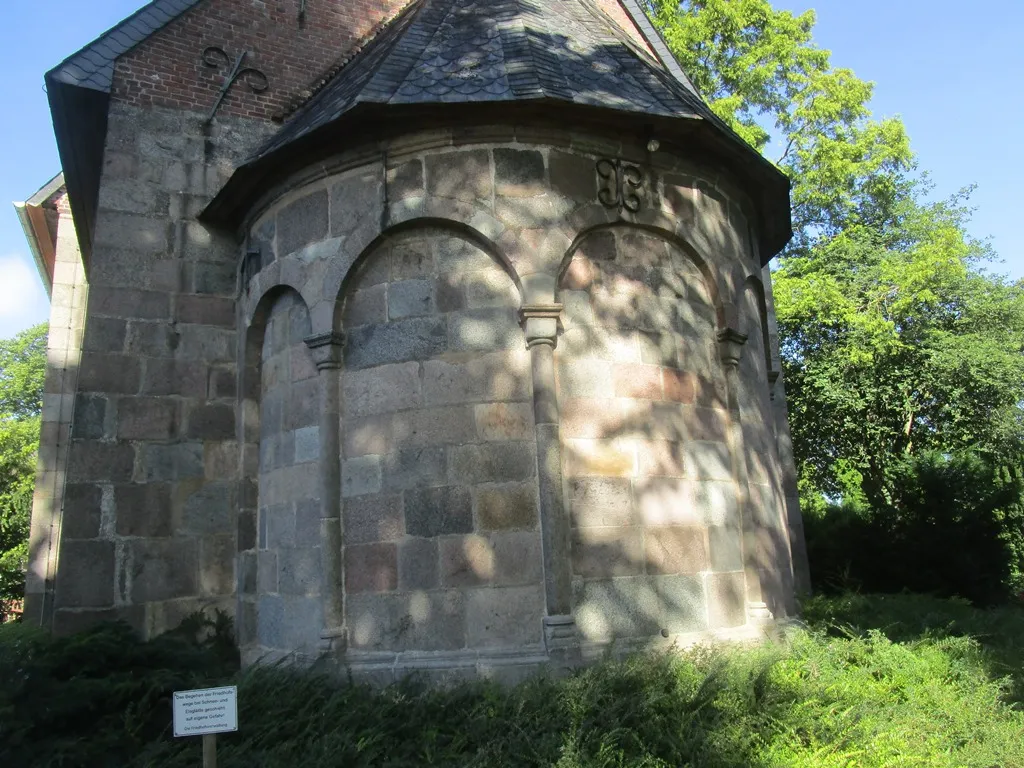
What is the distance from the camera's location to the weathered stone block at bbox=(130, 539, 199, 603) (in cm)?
775

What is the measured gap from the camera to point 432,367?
6832 millimetres

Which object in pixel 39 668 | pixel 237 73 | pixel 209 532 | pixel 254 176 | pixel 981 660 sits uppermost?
pixel 237 73

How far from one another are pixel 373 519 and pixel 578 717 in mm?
2412

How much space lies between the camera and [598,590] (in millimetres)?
6410

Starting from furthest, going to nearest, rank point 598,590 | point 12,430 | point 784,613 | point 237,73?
point 12,430
point 237,73
point 784,613
point 598,590

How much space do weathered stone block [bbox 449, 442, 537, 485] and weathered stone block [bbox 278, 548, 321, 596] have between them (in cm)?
146

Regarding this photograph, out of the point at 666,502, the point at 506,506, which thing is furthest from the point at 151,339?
the point at 666,502

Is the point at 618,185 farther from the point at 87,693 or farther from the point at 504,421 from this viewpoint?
the point at 87,693

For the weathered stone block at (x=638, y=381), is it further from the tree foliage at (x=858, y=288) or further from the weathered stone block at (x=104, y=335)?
the tree foliage at (x=858, y=288)

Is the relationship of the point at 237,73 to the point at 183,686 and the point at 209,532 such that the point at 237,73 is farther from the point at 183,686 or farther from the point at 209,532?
the point at 183,686

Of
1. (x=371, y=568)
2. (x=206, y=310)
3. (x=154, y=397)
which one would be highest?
(x=206, y=310)

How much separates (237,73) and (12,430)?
25.1m

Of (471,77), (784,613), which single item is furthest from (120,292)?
(784,613)

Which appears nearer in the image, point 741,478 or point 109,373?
point 741,478
